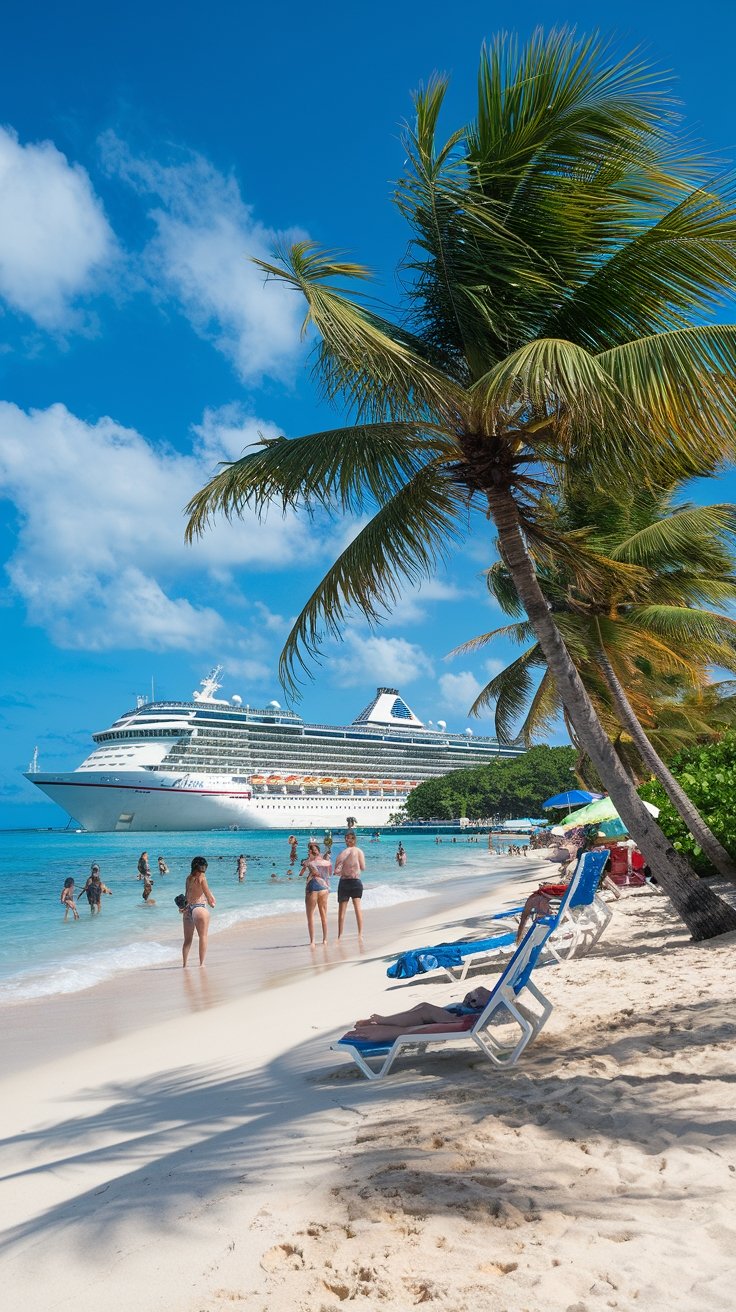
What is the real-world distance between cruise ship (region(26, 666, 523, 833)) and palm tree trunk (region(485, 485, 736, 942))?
51687 millimetres

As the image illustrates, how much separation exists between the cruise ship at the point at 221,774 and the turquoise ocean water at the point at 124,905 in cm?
1108

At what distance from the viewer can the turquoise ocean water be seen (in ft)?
33.0

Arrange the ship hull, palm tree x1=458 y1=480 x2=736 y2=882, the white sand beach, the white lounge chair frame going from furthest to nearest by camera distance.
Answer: the ship hull
palm tree x1=458 y1=480 x2=736 y2=882
the white lounge chair frame
the white sand beach

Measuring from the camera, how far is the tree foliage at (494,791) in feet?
203

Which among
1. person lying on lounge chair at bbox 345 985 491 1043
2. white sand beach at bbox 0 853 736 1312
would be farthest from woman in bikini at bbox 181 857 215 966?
person lying on lounge chair at bbox 345 985 491 1043

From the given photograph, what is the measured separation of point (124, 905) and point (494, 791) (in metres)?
46.1

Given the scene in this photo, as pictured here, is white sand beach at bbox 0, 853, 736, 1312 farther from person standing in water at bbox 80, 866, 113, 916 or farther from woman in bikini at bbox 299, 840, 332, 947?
person standing in water at bbox 80, 866, 113, 916

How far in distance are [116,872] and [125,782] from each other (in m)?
26.4

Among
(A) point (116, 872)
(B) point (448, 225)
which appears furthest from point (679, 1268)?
(A) point (116, 872)

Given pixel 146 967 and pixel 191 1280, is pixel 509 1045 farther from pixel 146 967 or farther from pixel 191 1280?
pixel 146 967

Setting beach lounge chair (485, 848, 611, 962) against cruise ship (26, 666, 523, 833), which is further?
cruise ship (26, 666, 523, 833)

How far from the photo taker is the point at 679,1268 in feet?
6.50

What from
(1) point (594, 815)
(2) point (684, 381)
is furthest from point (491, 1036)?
(1) point (594, 815)

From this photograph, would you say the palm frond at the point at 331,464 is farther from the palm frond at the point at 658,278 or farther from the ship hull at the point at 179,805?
the ship hull at the point at 179,805
